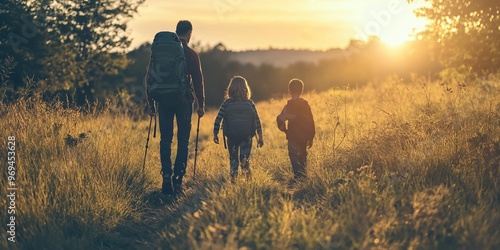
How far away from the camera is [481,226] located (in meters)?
5.16

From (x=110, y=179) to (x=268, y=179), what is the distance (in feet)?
6.54

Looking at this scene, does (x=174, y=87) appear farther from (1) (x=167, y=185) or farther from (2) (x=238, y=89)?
(1) (x=167, y=185)

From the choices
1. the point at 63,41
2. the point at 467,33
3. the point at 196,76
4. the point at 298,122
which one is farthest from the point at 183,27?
the point at 63,41

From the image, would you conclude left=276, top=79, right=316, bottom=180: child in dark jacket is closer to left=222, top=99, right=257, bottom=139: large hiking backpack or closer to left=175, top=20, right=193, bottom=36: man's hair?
left=222, top=99, right=257, bottom=139: large hiking backpack

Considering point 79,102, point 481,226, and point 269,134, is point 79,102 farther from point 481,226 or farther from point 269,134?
point 481,226

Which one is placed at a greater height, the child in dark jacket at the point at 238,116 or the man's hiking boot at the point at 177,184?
the child in dark jacket at the point at 238,116

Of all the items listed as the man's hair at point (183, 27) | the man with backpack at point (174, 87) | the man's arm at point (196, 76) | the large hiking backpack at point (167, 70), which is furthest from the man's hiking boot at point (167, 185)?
the man's hair at point (183, 27)

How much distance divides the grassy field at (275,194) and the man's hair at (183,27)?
6.38 feet

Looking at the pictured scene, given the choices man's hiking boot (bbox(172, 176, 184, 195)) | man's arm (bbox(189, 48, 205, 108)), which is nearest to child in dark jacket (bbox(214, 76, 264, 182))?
man's arm (bbox(189, 48, 205, 108))

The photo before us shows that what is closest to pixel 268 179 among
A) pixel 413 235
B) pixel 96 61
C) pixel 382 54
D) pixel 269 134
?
pixel 413 235

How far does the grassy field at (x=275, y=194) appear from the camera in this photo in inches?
203

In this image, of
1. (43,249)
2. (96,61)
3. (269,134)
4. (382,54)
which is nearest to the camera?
(43,249)

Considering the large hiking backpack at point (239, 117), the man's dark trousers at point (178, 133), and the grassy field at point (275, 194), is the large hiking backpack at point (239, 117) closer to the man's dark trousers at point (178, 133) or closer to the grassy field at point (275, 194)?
the man's dark trousers at point (178, 133)

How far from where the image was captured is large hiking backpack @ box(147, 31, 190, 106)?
7668mm
